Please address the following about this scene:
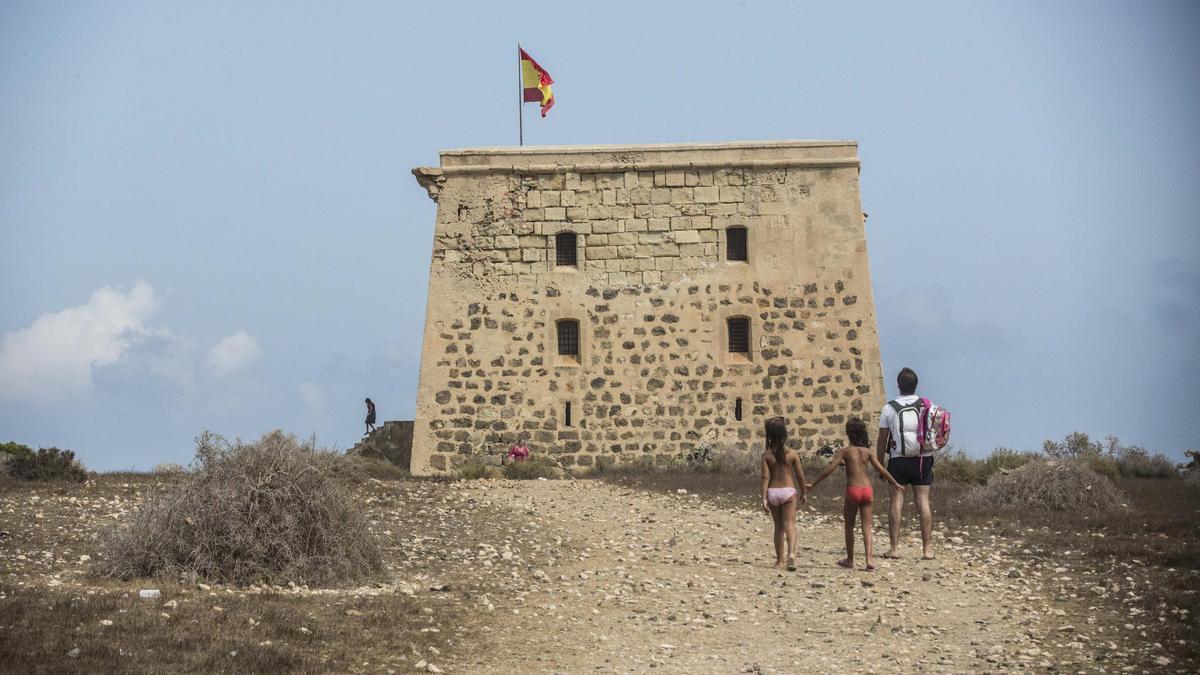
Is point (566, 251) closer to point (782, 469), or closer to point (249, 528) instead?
point (782, 469)

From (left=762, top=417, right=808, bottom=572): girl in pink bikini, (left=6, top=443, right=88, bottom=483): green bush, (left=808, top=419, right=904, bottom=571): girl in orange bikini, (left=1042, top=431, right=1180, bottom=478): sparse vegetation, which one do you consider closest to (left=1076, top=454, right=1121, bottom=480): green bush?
(left=1042, top=431, right=1180, bottom=478): sparse vegetation

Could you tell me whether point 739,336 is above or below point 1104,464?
above

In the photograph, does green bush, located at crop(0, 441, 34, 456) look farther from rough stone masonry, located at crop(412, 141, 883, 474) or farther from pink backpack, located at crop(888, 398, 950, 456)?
pink backpack, located at crop(888, 398, 950, 456)

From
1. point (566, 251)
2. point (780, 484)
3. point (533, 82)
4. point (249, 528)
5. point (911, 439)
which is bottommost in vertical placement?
point (249, 528)

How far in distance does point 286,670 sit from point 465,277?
16537mm

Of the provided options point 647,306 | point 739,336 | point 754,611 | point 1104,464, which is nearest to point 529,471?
point 647,306

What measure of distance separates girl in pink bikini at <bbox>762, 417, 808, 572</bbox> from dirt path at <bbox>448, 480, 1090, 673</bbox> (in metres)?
0.37

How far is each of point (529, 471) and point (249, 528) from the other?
11057 mm

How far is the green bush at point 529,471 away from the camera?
2338 centimetres

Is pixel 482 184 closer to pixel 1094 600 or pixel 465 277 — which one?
pixel 465 277

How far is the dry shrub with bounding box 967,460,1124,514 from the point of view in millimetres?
18531

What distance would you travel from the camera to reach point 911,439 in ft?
44.7

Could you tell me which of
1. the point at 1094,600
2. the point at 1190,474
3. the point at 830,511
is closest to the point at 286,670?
the point at 1094,600

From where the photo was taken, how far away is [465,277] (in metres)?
25.7
